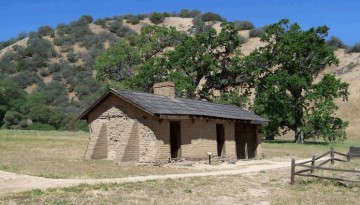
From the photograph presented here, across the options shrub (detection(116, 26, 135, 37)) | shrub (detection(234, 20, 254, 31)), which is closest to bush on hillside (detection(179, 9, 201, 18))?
shrub (detection(234, 20, 254, 31))

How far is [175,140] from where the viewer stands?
24453 millimetres

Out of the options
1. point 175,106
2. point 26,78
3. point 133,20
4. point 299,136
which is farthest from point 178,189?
point 133,20

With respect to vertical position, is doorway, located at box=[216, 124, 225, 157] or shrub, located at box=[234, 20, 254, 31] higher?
shrub, located at box=[234, 20, 254, 31]

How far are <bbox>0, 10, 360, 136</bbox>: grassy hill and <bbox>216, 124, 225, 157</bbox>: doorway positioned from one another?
33522 millimetres

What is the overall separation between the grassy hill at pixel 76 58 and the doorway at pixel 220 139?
110 feet

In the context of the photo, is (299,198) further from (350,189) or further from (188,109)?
(188,109)

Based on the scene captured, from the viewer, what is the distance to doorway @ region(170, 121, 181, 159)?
23.3 m

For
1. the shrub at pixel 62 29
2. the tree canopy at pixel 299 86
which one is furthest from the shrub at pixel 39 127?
the shrub at pixel 62 29

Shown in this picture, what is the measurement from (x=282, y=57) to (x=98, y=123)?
2422 cm

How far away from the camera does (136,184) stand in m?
14.4

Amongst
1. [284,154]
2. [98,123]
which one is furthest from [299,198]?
[284,154]

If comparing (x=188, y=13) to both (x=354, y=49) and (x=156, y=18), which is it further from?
(x=354, y=49)

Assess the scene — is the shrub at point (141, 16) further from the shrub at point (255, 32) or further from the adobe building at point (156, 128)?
the adobe building at point (156, 128)

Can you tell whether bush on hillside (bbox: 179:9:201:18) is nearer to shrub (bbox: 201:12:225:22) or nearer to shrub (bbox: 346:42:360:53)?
shrub (bbox: 201:12:225:22)
